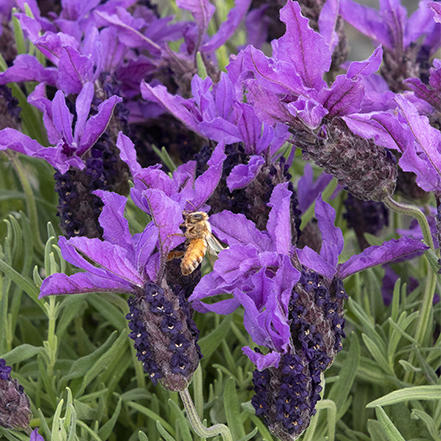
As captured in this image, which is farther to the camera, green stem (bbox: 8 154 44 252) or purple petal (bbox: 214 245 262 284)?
green stem (bbox: 8 154 44 252)

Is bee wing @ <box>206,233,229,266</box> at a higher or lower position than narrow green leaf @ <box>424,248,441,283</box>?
lower

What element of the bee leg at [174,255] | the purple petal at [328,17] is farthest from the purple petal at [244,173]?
the purple petal at [328,17]

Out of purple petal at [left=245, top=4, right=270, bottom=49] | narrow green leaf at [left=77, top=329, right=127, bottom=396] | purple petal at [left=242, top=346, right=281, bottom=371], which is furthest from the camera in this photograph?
purple petal at [left=245, top=4, right=270, bottom=49]

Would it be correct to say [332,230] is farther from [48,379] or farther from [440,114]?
[48,379]

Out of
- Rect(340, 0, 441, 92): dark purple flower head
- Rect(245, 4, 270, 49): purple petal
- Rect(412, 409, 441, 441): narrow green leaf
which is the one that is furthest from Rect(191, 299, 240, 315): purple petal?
Rect(245, 4, 270, 49): purple petal

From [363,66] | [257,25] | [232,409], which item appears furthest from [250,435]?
[257,25]

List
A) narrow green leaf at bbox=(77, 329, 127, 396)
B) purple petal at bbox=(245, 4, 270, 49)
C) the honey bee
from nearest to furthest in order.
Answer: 1. the honey bee
2. narrow green leaf at bbox=(77, 329, 127, 396)
3. purple petal at bbox=(245, 4, 270, 49)

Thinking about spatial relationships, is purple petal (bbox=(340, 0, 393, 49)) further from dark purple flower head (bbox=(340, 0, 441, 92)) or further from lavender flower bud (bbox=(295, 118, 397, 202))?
lavender flower bud (bbox=(295, 118, 397, 202))

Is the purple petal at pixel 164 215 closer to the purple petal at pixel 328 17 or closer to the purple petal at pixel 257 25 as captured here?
the purple petal at pixel 328 17

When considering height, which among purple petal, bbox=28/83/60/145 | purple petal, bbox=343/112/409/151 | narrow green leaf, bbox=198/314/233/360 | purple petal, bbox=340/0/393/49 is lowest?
narrow green leaf, bbox=198/314/233/360
